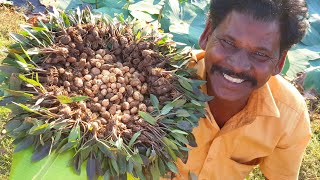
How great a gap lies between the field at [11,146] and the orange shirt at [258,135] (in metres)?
0.54

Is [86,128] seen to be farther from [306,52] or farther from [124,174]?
[306,52]

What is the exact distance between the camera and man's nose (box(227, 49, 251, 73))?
1.40 meters

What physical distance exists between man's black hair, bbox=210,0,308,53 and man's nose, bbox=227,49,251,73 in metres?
0.11

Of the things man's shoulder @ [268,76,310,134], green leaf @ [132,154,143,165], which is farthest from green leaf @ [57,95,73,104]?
man's shoulder @ [268,76,310,134]

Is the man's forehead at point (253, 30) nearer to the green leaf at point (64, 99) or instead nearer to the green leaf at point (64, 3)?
the green leaf at point (64, 99)

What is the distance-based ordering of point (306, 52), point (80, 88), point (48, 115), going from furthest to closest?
1. point (306, 52)
2. point (80, 88)
3. point (48, 115)

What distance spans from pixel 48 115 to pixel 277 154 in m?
0.94

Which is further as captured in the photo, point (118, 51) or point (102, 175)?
point (118, 51)

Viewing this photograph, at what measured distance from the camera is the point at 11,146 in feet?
7.16

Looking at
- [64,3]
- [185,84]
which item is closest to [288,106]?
[185,84]

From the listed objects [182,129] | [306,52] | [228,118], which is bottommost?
[306,52]

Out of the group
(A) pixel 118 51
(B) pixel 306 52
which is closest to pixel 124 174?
(A) pixel 118 51

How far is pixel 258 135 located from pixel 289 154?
0.17m

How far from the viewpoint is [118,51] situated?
1441mm
